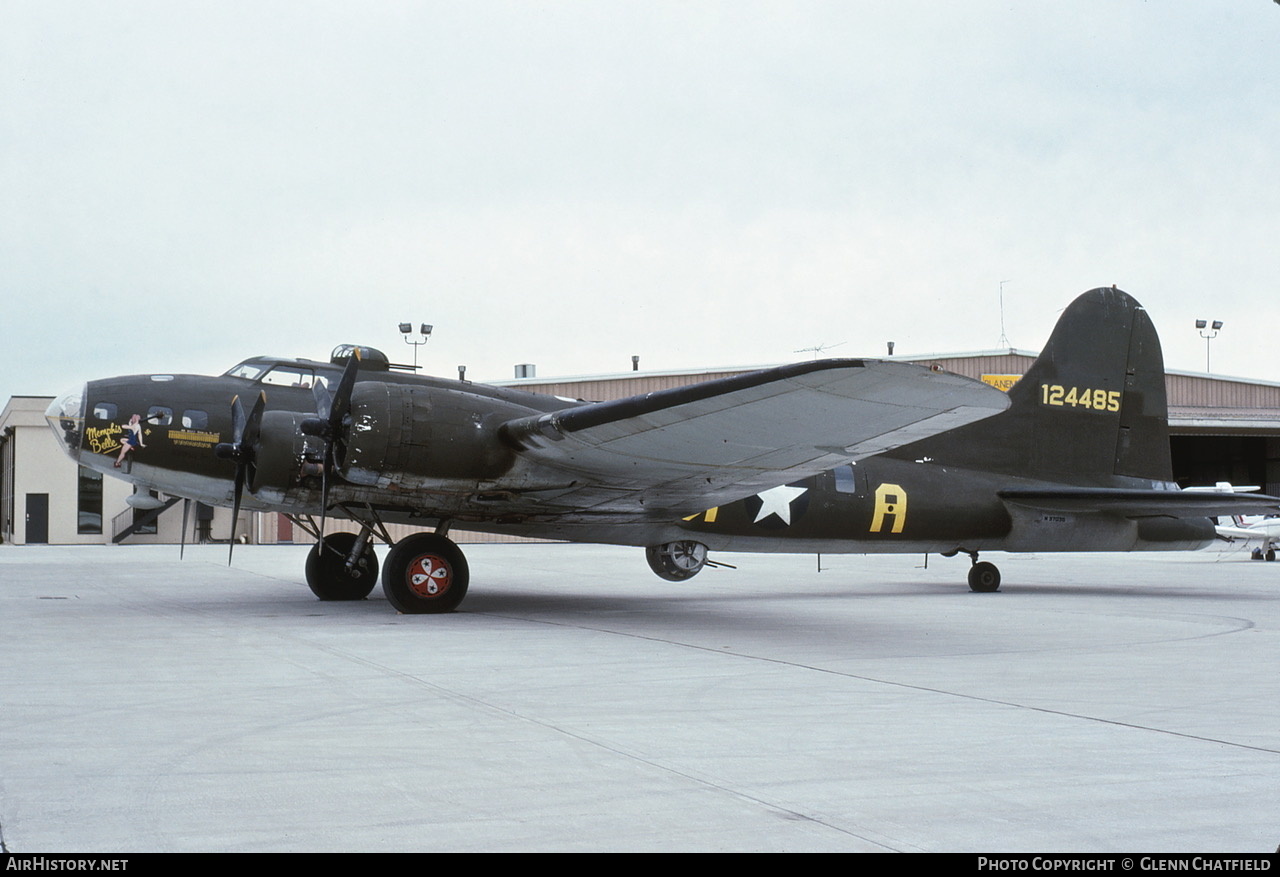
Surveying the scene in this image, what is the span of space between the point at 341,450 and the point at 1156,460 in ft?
42.7

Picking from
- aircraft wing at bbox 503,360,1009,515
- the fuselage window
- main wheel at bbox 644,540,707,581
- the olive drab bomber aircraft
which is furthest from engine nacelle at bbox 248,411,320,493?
main wheel at bbox 644,540,707,581

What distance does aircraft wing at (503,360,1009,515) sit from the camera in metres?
8.98

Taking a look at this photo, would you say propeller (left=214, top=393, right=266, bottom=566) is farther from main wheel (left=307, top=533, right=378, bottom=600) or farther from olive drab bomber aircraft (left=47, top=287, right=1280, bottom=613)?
main wheel (left=307, top=533, right=378, bottom=600)

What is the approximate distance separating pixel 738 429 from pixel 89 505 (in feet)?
147

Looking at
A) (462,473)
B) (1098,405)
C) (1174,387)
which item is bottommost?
(462,473)

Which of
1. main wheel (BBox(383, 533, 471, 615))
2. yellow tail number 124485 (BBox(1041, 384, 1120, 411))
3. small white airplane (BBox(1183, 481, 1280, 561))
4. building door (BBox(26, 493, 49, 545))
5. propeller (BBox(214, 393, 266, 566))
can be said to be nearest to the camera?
propeller (BBox(214, 393, 266, 566))

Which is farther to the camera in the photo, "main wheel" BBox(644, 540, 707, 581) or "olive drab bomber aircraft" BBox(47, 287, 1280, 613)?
"main wheel" BBox(644, 540, 707, 581)

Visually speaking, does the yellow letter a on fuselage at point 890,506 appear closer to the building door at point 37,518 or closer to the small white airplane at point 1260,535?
the small white airplane at point 1260,535

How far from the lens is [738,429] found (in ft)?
34.2

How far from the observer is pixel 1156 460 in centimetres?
1755

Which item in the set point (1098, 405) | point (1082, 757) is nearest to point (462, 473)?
point (1082, 757)

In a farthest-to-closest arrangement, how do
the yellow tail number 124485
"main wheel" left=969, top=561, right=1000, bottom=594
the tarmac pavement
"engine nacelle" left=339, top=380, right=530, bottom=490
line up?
"main wheel" left=969, top=561, right=1000, bottom=594
the yellow tail number 124485
"engine nacelle" left=339, top=380, right=530, bottom=490
the tarmac pavement

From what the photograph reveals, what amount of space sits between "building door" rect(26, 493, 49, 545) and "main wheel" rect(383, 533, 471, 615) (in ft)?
133

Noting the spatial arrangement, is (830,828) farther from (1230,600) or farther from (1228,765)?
(1230,600)
